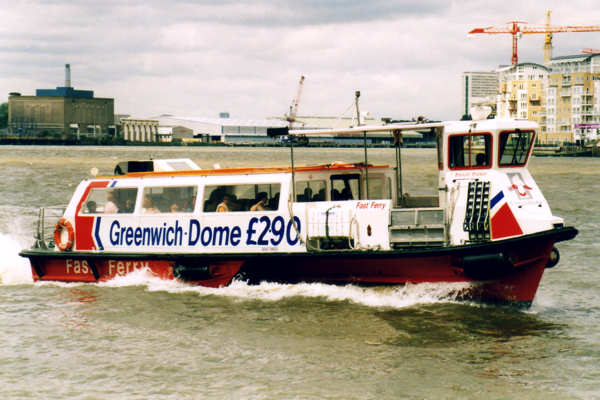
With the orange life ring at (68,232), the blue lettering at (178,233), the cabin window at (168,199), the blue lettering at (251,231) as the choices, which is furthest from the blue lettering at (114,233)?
the blue lettering at (251,231)

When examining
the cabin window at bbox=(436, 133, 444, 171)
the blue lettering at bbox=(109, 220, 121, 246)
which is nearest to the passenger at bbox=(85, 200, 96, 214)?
the blue lettering at bbox=(109, 220, 121, 246)

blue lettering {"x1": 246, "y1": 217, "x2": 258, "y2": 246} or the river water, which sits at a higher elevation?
blue lettering {"x1": 246, "y1": 217, "x2": 258, "y2": 246}

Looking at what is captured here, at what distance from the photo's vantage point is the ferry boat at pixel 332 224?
13.8m

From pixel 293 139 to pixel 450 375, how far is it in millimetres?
6328

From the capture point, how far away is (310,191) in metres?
15.8

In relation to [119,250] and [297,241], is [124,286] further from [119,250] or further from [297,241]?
[297,241]

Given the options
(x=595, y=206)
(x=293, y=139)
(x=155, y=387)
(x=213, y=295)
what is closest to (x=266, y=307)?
(x=213, y=295)

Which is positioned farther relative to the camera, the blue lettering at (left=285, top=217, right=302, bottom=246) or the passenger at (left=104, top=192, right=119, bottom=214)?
the passenger at (left=104, top=192, right=119, bottom=214)

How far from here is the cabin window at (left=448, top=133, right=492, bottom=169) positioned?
1407 cm

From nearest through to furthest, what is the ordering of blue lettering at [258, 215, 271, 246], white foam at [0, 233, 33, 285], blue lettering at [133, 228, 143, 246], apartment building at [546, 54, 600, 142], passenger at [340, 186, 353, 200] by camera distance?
blue lettering at [258, 215, 271, 246], passenger at [340, 186, 353, 200], blue lettering at [133, 228, 143, 246], white foam at [0, 233, 33, 285], apartment building at [546, 54, 600, 142]

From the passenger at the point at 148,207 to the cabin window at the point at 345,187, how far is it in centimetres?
366

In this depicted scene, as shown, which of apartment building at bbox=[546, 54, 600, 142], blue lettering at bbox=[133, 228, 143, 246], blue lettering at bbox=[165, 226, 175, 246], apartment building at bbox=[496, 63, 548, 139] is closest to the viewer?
blue lettering at bbox=[165, 226, 175, 246]

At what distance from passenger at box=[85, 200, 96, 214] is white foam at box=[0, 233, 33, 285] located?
103 inches

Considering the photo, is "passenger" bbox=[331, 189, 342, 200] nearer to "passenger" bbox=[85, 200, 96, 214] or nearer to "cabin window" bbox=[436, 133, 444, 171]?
"cabin window" bbox=[436, 133, 444, 171]
